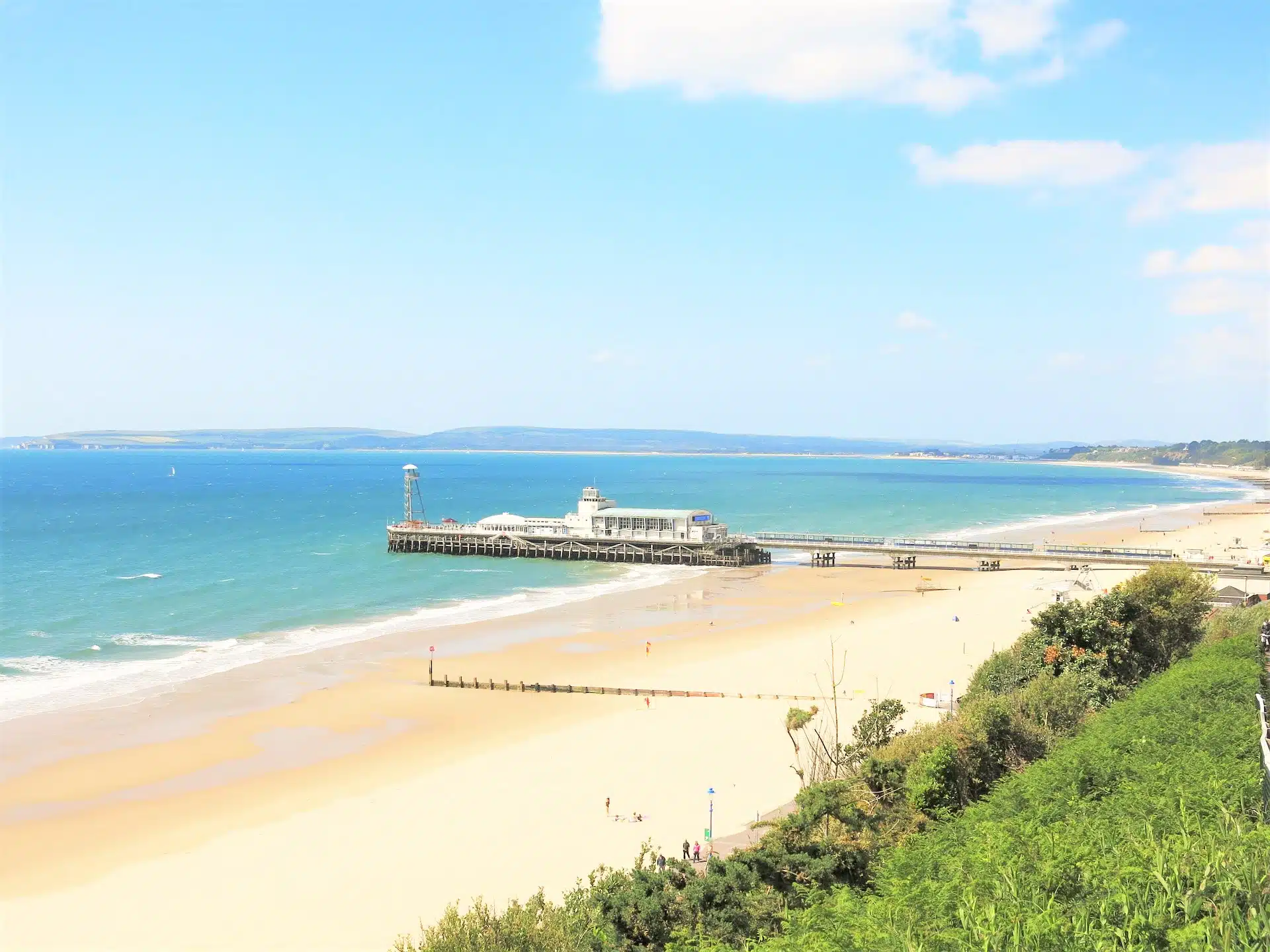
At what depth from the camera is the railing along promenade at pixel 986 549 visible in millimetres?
72250

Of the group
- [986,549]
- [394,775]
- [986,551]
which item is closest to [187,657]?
[394,775]

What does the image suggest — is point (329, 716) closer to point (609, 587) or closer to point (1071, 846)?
point (1071, 846)

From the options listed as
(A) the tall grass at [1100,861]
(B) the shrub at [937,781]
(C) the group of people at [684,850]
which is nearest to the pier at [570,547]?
(C) the group of people at [684,850]

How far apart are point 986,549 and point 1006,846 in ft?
225

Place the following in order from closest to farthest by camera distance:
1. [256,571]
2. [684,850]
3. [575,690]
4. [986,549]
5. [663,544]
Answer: [684,850] → [575,690] → [256,571] → [986,549] → [663,544]

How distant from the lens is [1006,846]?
13.9 metres

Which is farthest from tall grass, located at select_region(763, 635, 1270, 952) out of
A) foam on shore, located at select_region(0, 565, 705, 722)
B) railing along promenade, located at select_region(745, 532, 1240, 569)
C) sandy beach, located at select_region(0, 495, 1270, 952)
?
railing along promenade, located at select_region(745, 532, 1240, 569)

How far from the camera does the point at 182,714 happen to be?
3803 cm

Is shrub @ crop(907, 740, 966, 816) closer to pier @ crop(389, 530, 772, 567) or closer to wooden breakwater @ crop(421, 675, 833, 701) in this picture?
wooden breakwater @ crop(421, 675, 833, 701)

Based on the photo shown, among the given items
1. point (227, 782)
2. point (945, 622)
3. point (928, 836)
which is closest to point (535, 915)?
point (928, 836)

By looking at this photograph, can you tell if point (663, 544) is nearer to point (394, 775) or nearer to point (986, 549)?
point (986, 549)

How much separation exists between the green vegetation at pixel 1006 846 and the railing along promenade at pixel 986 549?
45449mm

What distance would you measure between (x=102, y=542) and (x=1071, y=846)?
9306cm

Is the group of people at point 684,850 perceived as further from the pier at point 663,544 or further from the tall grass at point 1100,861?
the pier at point 663,544
